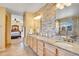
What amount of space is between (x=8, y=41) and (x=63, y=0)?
1.21m

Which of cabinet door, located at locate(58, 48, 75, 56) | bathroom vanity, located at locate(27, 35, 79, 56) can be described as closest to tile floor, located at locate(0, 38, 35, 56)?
bathroom vanity, located at locate(27, 35, 79, 56)

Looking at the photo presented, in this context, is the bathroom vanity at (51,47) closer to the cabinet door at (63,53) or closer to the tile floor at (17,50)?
the cabinet door at (63,53)

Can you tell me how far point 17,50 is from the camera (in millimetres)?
2066

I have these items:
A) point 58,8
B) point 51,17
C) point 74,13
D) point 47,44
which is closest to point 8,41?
point 47,44

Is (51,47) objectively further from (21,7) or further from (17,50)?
(21,7)

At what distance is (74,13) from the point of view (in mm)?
1833

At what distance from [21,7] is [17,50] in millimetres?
694

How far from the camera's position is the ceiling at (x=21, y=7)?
190 cm

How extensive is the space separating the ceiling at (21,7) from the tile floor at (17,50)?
0.49 meters

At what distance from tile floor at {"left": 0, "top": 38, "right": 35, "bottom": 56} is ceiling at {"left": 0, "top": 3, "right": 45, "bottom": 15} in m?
0.49

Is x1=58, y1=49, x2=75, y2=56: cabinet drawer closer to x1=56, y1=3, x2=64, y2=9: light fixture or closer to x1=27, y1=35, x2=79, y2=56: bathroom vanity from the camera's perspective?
x1=27, y1=35, x2=79, y2=56: bathroom vanity

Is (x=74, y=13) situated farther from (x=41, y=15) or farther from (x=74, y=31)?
(x=41, y=15)

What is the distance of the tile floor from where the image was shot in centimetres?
197

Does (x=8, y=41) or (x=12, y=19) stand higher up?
(x=12, y=19)
